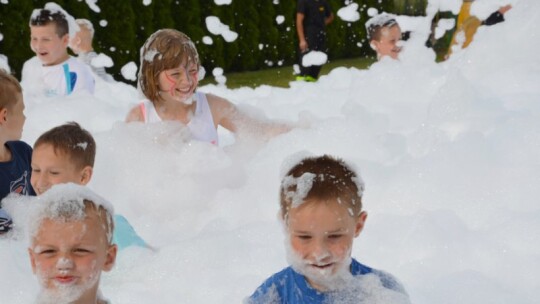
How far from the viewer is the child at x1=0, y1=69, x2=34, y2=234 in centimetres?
353

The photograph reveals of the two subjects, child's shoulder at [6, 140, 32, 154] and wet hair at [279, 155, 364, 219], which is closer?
wet hair at [279, 155, 364, 219]

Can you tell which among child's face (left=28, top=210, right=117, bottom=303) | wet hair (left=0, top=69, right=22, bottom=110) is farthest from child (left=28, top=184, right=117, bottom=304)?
wet hair (left=0, top=69, right=22, bottom=110)

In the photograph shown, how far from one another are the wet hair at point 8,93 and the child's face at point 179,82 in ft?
2.75

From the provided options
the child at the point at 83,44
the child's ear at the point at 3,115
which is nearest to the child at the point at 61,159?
the child's ear at the point at 3,115

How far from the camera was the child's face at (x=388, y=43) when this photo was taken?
268 inches

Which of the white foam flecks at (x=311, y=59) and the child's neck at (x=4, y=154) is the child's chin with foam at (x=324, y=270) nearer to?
the child's neck at (x=4, y=154)

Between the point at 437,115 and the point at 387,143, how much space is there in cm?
28

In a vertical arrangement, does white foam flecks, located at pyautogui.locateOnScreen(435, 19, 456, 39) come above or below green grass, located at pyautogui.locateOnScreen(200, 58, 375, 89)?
above

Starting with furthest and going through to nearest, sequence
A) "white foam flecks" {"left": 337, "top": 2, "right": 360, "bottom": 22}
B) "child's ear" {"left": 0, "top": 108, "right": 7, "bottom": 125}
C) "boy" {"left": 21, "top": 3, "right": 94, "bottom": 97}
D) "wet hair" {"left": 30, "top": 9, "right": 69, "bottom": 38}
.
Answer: "white foam flecks" {"left": 337, "top": 2, "right": 360, "bottom": 22} < "wet hair" {"left": 30, "top": 9, "right": 69, "bottom": 38} < "boy" {"left": 21, "top": 3, "right": 94, "bottom": 97} < "child's ear" {"left": 0, "top": 108, "right": 7, "bottom": 125}

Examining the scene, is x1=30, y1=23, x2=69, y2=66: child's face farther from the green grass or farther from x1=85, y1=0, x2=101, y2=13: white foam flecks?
the green grass

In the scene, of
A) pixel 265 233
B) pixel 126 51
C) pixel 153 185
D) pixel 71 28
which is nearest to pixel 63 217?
pixel 265 233

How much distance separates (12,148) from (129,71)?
828 cm

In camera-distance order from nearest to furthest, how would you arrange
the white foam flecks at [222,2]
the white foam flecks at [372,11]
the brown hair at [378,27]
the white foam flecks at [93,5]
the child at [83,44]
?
the brown hair at [378,27] < the child at [83,44] < the white foam flecks at [93,5] < the white foam flecks at [222,2] < the white foam flecks at [372,11]

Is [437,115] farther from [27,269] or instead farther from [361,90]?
[27,269]
